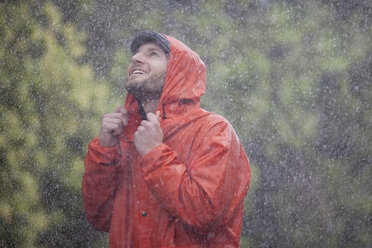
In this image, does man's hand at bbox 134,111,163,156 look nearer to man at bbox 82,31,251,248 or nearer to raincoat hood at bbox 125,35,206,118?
man at bbox 82,31,251,248

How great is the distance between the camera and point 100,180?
1571mm

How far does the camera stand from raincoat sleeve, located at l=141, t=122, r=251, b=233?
134 centimetres

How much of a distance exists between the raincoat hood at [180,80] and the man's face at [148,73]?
38 mm

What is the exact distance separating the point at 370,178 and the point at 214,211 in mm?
3083

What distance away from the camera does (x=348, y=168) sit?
3.80m

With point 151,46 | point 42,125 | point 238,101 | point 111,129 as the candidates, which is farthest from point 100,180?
point 238,101

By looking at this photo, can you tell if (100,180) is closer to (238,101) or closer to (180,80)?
(180,80)

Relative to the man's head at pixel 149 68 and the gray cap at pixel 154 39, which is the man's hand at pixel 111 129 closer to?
the man's head at pixel 149 68

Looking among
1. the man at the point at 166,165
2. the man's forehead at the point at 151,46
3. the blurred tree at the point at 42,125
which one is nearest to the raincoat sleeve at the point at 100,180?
the man at the point at 166,165

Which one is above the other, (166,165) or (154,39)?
(154,39)

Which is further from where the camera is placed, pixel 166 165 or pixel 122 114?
pixel 122 114

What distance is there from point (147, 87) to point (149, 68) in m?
0.09

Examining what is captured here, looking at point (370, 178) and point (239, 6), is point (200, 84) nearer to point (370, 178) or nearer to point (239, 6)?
point (239, 6)

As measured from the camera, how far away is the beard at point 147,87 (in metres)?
1.57
